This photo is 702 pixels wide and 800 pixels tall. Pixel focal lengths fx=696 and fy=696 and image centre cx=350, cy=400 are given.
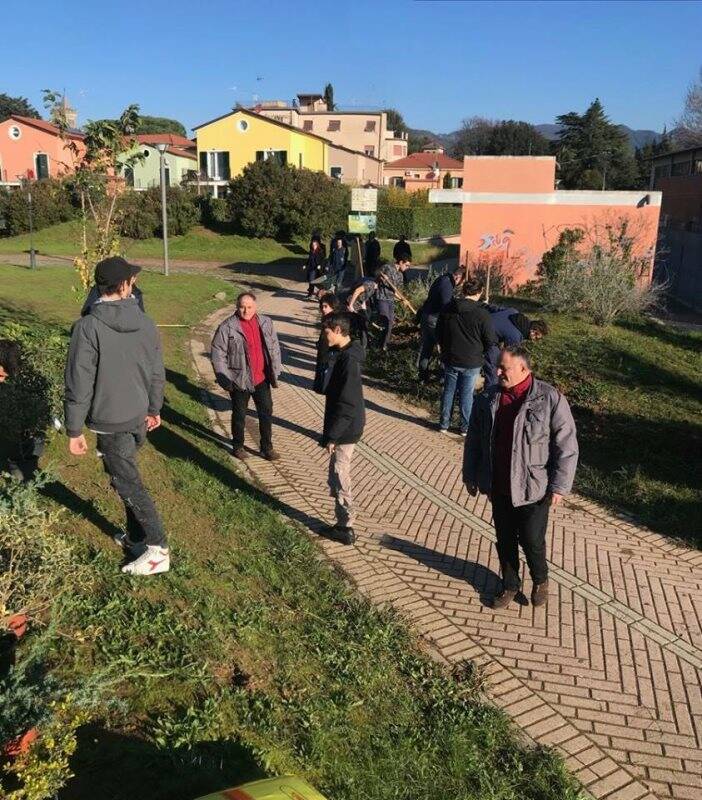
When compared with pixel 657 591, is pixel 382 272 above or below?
above

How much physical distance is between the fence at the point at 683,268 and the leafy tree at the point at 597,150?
44.0 metres

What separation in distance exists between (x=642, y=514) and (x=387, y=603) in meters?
3.18

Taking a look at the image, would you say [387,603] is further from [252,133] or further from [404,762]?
[252,133]

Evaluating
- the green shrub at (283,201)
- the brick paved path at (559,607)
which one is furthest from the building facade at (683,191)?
the brick paved path at (559,607)

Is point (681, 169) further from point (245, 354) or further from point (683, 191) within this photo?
point (245, 354)

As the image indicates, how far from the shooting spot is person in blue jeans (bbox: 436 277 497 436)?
7.83 meters

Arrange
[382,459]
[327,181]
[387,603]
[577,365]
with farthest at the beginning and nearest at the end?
[327,181], [577,365], [382,459], [387,603]

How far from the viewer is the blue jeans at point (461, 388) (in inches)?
321

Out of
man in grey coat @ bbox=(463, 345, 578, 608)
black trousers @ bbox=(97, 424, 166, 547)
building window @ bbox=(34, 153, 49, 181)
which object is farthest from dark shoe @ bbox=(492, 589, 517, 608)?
building window @ bbox=(34, 153, 49, 181)

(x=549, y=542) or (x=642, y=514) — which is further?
(x=642, y=514)

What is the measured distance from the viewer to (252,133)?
1820 inches

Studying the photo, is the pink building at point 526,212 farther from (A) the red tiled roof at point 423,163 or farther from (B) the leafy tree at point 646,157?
(A) the red tiled roof at point 423,163

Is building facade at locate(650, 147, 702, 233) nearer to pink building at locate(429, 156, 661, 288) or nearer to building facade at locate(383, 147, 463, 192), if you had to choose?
pink building at locate(429, 156, 661, 288)

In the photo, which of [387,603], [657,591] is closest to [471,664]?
[387,603]
